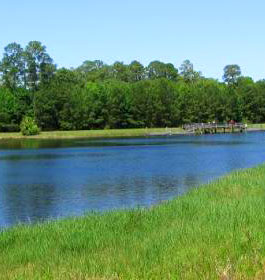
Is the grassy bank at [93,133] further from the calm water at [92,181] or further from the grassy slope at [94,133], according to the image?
the calm water at [92,181]

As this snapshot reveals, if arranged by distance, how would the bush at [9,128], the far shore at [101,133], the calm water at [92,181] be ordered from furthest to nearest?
the bush at [9,128]
the far shore at [101,133]
the calm water at [92,181]

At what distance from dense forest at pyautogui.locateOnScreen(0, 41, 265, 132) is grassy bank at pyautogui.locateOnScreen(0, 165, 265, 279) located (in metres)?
118

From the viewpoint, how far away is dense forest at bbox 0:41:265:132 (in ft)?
440

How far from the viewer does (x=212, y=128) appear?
142 meters

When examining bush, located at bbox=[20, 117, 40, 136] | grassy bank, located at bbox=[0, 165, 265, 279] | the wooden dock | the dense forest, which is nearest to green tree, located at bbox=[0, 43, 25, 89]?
the dense forest

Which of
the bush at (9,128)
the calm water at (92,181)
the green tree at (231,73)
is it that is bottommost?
the calm water at (92,181)

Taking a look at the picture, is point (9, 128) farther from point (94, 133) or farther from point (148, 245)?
point (148, 245)

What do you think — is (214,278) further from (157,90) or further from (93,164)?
(157,90)

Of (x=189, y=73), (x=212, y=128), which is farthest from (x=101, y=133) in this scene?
(x=189, y=73)

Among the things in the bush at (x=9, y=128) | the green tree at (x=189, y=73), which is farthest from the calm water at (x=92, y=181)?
the green tree at (x=189, y=73)

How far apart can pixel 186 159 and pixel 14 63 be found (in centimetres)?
9484

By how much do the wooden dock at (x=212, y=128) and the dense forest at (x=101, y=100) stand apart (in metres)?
7.98

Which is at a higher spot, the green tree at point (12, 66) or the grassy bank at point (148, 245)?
the green tree at point (12, 66)

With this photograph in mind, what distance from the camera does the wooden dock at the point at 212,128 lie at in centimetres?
13888
